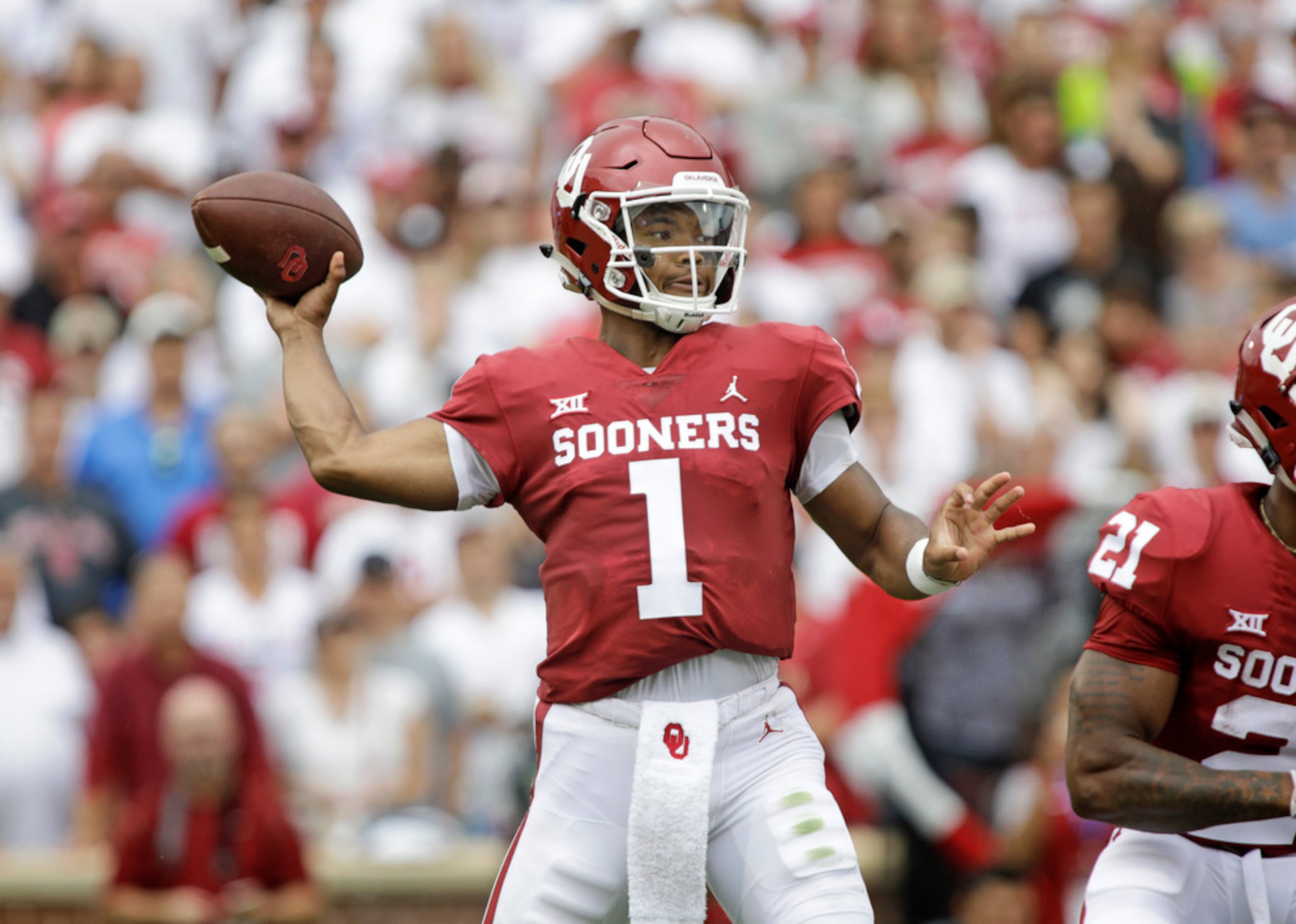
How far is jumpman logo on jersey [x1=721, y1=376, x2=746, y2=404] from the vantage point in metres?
4.22

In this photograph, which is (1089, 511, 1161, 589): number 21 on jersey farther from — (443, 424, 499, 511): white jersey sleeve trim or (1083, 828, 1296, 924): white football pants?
(443, 424, 499, 511): white jersey sleeve trim

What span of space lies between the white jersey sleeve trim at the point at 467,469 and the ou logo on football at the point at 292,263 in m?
0.50

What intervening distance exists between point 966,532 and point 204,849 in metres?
Answer: 4.13

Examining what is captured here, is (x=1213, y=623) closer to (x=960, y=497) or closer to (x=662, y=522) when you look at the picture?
(x=960, y=497)

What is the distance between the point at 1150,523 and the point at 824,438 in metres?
0.71

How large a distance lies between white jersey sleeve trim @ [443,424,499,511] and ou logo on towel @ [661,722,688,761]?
636mm

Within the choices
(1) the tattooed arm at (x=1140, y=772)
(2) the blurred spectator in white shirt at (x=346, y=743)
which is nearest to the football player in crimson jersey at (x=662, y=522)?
(1) the tattooed arm at (x=1140, y=772)

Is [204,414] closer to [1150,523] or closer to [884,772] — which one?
[884,772]

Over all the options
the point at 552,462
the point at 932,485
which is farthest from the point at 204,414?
the point at 552,462

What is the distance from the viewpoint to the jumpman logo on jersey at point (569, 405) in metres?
4.20

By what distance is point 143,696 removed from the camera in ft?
25.6

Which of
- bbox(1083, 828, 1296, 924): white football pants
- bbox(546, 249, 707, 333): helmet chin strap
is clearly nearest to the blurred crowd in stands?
bbox(1083, 828, 1296, 924): white football pants

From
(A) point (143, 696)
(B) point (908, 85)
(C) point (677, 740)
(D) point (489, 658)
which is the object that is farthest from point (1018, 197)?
(C) point (677, 740)

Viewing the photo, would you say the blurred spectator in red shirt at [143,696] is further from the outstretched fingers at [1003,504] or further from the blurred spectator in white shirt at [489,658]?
the outstretched fingers at [1003,504]
